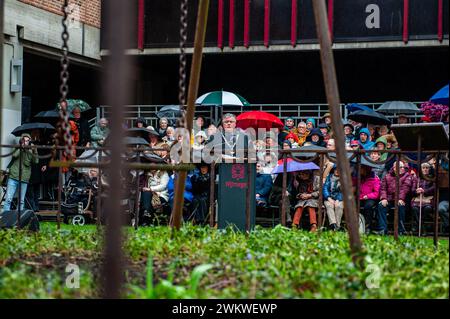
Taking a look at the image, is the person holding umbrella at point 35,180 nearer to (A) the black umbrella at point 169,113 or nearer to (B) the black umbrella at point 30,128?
(B) the black umbrella at point 30,128

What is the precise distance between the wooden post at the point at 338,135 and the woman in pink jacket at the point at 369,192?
843 cm

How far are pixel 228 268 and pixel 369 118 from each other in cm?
1212

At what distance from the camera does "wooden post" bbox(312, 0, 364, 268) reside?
262 inches

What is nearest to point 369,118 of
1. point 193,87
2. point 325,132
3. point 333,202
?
point 325,132

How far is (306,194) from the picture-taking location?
15352 millimetres

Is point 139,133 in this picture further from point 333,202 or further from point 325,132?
point 333,202

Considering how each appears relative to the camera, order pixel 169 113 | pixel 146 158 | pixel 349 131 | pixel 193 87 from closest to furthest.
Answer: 1. pixel 193 87
2. pixel 146 158
3. pixel 349 131
4. pixel 169 113

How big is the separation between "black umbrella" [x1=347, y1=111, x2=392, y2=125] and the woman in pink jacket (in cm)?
297

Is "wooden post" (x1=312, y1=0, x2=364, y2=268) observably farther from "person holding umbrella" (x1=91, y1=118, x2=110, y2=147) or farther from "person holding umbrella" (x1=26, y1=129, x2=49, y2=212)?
"person holding umbrella" (x1=91, y1=118, x2=110, y2=147)

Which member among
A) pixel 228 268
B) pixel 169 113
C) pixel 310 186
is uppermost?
pixel 169 113

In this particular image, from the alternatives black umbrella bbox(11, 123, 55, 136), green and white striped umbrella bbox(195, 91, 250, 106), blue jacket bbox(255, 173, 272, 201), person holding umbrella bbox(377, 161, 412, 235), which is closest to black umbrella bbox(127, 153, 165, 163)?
blue jacket bbox(255, 173, 272, 201)

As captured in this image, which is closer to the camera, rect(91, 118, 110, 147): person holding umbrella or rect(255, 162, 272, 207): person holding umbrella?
rect(255, 162, 272, 207): person holding umbrella
